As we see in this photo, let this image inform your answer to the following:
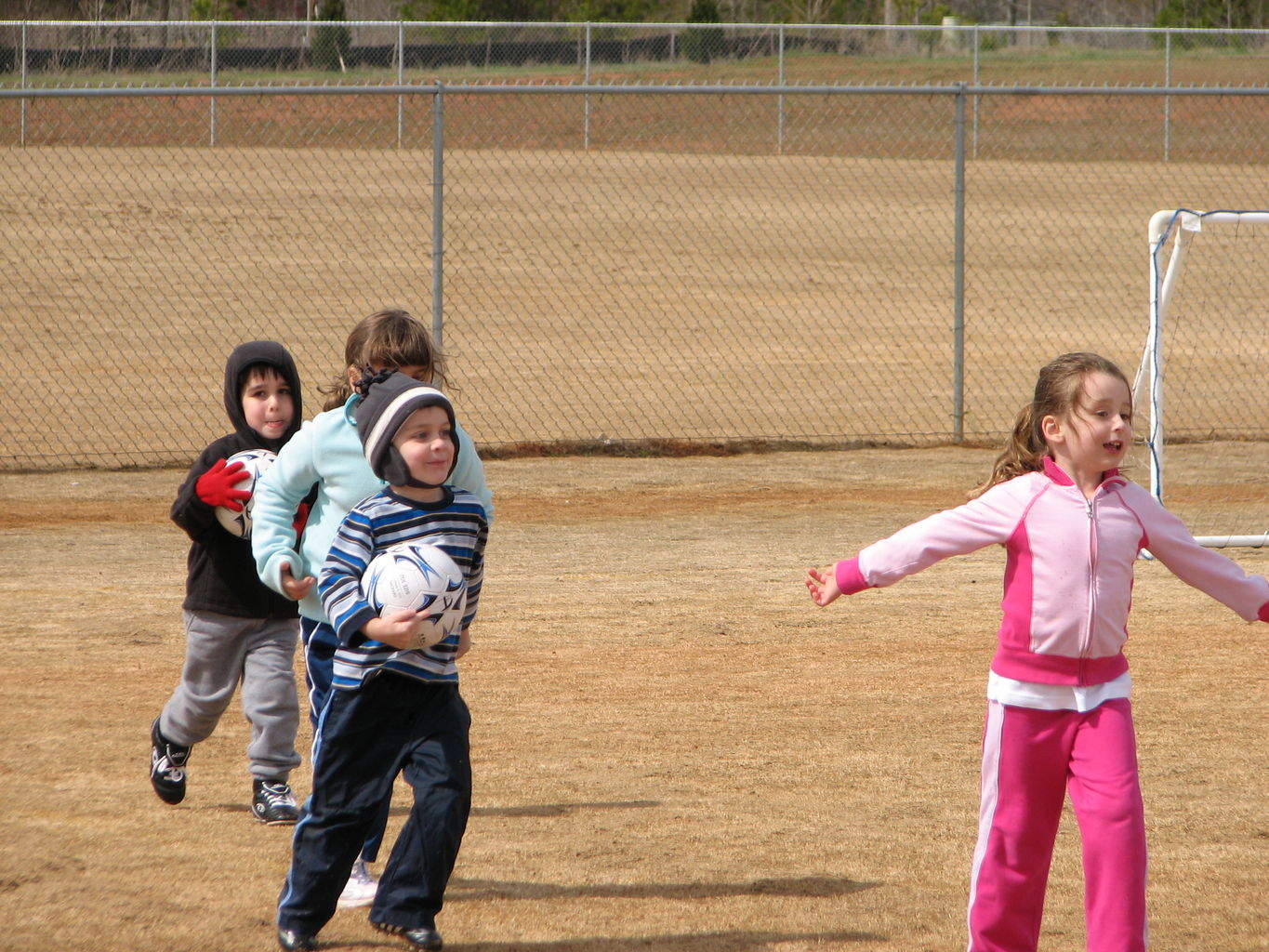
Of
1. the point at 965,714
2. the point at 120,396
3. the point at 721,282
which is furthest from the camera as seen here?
the point at 721,282

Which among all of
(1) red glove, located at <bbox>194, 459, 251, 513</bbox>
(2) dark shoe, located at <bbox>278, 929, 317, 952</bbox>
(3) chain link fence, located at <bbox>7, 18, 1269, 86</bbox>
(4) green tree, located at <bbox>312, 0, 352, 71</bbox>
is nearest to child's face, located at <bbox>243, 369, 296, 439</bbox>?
(1) red glove, located at <bbox>194, 459, 251, 513</bbox>

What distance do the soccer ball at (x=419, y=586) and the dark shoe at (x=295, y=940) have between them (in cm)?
72

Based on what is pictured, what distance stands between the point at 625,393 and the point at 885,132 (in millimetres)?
15400

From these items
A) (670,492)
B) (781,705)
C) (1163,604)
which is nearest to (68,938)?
(781,705)

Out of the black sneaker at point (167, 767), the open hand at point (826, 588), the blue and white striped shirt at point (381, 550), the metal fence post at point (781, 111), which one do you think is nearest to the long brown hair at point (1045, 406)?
the open hand at point (826, 588)

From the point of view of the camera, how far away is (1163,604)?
7141 mm

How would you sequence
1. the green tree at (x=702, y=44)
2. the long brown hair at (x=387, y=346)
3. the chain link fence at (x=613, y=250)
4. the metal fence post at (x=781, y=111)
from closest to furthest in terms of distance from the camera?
1. the long brown hair at (x=387, y=346)
2. the chain link fence at (x=613, y=250)
3. the metal fence post at (x=781, y=111)
4. the green tree at (x=702, y=44)

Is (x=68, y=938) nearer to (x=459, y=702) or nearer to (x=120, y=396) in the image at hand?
(x=459, y=702)

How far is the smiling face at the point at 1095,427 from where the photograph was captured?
320 centimetres

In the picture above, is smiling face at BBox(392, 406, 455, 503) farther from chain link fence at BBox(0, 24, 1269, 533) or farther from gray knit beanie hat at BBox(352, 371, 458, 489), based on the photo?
chain link fence at BBox(0, 24, 1269, 533)

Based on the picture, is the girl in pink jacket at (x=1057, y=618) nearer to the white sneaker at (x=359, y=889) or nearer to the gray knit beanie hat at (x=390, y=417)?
the gray knit beanie hat at (x=390, y=417)

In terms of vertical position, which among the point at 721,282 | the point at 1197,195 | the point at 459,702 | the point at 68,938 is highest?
the point at 1197,195

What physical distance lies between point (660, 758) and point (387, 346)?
6.17 feet

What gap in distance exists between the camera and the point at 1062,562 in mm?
3209
